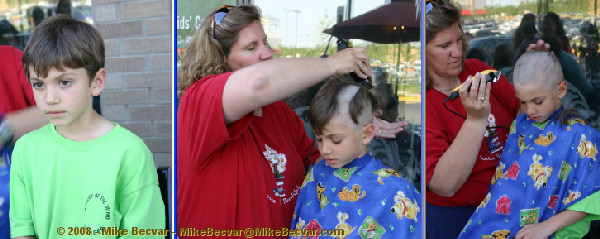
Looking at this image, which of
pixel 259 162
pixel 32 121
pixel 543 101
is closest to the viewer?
pixel 259 162

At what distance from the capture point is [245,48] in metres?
1.94

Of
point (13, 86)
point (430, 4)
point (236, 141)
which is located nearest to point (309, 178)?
point (236, 141)

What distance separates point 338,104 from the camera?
193cm

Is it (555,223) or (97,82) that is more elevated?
(97,82)

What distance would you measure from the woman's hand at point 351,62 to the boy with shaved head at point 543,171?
0.66m

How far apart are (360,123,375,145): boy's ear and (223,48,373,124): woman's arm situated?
→ 254mm

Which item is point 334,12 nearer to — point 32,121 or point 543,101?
point 543,101

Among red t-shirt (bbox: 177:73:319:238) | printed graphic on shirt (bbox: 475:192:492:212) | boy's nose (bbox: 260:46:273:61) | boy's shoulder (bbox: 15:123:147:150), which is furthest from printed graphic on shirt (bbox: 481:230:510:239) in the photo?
boy's shoulder (bbox: 15:123:147:150)

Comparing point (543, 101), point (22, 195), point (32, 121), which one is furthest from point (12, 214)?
point (543, 101)

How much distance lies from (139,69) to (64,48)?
2.45ft

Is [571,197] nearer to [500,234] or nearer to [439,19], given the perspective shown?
[500,234]

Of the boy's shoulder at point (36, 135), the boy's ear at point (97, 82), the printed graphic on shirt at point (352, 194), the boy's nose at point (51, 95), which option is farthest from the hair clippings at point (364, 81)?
the boy's shoulder at point (36, 135)

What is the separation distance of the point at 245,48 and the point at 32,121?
1.01 metres

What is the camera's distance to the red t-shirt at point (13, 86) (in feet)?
Answer: 7.47
